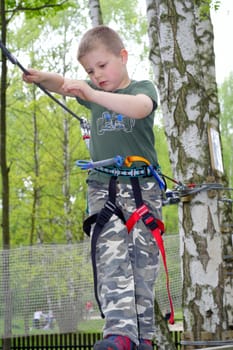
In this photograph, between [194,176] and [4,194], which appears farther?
[4,194]

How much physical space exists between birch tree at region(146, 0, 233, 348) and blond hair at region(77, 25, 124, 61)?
2.60 meters

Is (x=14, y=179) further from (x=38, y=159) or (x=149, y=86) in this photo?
(x=149, y=86)

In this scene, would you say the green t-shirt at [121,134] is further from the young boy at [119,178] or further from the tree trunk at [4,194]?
the tree trunk at [4,194]

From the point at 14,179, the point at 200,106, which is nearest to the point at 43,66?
the point at 14,179

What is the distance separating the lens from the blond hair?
12.5 ft

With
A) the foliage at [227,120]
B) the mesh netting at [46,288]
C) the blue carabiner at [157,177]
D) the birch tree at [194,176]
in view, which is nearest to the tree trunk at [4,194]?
the mesh netting at [46,288]

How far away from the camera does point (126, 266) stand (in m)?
3.77

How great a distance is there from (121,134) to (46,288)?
33.7 ft

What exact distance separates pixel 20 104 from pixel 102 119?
24.8 meters

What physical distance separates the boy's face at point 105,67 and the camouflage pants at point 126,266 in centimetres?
49

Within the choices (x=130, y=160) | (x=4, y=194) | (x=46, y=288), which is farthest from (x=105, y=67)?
(x=4, y=194)

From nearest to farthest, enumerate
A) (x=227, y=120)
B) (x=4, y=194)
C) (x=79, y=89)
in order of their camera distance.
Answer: (x=79, y=89), (x=4, y=194), (x=227, y=120)

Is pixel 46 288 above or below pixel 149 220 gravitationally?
above

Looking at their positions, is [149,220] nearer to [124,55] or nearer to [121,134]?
[121,134]
